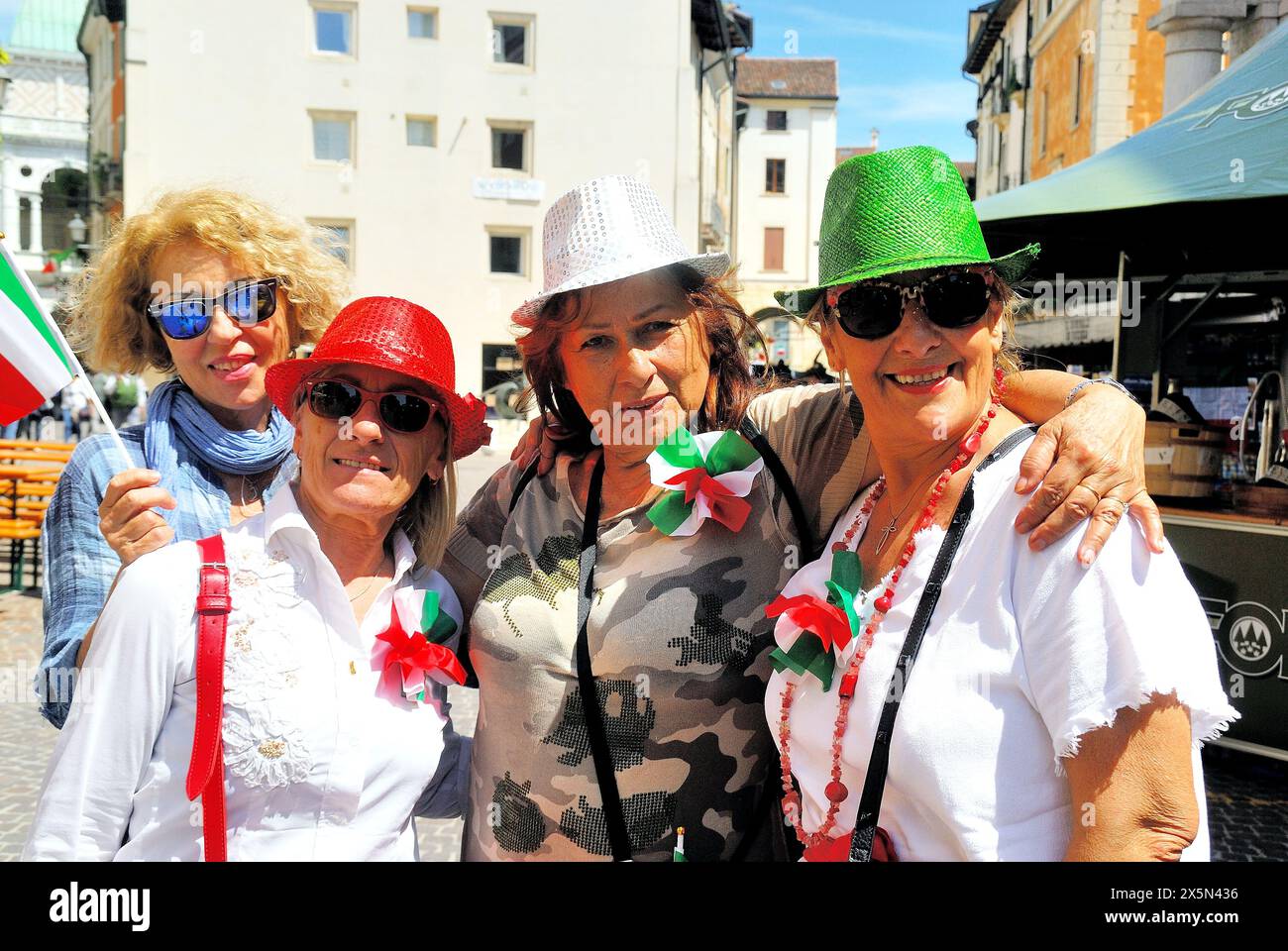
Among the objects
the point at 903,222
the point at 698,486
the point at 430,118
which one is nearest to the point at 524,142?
the point at 430,118

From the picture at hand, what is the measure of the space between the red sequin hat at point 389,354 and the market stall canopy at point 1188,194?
15.4 ft

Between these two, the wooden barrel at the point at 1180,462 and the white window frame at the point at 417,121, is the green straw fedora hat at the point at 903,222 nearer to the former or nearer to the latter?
the wooden barrel at the point at 1180,462

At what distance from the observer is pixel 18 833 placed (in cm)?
429

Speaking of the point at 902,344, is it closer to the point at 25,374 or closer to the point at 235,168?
the point at 25,374


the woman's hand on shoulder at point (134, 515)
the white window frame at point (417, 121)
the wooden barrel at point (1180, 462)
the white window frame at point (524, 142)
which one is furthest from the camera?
the white window frame at point (524, 142)

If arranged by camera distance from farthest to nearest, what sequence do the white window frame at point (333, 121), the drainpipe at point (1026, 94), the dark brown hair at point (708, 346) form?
the drainpipe at point (1026, 94) < the white window frame at point (333, 121) < the dark brown hair at point (708, 346)

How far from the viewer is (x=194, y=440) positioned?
2.59 m

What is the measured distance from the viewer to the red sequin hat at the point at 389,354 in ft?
7.16

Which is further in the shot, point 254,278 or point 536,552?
point 254,278

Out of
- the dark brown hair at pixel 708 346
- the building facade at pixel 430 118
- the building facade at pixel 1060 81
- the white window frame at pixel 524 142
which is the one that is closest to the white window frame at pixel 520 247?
the building facade at pixel 430 118

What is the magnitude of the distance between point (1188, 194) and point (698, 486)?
4.59 m

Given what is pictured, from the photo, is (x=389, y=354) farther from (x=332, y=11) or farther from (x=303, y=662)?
(x=332, y=11)
